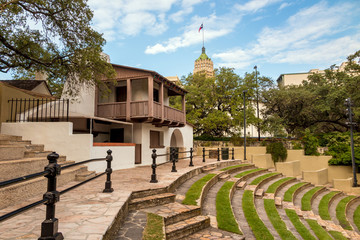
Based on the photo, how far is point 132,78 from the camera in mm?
12945

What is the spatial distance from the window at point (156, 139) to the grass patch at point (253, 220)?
7.24 meters

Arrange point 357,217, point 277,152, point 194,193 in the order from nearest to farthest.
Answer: point 194,193, point 357,217, point 277,152

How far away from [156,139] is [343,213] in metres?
11.0

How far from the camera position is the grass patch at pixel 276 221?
6.29 m

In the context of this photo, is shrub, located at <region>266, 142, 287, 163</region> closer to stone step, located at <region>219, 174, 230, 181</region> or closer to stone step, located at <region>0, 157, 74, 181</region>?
stone step, located at <region>219, 174, 230, 181</region>

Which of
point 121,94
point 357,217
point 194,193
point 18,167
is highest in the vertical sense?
point 121,94

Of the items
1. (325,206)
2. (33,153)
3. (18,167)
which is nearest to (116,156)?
(33,153)

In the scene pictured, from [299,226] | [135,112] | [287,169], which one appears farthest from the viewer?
[287,169]

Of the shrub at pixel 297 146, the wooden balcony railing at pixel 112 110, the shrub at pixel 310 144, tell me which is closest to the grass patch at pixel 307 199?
the shrub at pixel 310 144

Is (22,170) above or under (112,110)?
under

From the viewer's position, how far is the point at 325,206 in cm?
1166

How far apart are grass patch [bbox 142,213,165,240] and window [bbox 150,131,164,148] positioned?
397 inches

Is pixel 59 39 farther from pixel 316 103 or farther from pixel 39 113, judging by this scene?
pixel 316 103

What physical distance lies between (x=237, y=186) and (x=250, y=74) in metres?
19.2
